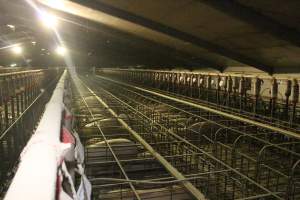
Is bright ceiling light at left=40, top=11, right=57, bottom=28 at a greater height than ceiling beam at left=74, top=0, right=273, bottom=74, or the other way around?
bright ceiling light at left=40, top=11, right=57, bottom=28

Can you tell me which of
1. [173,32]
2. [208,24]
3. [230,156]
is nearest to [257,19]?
[208,24]

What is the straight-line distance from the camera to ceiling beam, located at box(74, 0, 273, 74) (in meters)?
7.27

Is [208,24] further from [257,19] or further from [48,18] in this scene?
[48,18]

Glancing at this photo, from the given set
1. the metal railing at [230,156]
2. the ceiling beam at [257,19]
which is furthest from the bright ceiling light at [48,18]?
the ceiling beam at [257,19]

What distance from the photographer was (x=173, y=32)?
26.1 feet

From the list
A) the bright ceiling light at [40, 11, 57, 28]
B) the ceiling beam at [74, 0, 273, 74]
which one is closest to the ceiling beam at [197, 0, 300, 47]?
the ceiling beam at [74, 0, 273, 74]

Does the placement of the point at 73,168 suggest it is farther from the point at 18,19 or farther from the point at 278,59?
the point at 18,19

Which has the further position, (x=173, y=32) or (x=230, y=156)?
(x=173, y=32)

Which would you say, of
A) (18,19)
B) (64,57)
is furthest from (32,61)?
(18,19)

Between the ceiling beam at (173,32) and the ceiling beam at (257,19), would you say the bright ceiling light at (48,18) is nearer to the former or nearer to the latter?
the ceiling beam at (173,32)

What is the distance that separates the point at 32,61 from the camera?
27047mm

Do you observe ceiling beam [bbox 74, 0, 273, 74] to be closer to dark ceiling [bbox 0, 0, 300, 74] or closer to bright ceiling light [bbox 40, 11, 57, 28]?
dark ceiling [bbox 0, 0, 300, 74]

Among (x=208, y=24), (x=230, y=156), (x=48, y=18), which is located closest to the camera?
(x=230, y=156)

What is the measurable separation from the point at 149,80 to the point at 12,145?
34.3 ft
